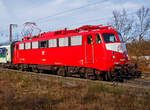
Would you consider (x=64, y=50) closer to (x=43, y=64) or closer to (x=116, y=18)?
(x=43, y=64)

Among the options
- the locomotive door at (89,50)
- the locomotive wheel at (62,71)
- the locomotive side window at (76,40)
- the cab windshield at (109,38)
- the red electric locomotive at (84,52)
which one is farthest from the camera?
the locomotive wheel at (62,71)

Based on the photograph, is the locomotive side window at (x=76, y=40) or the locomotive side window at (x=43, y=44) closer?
the locomotive side window at (x=76, y=40)

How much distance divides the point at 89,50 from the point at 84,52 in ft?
1.43

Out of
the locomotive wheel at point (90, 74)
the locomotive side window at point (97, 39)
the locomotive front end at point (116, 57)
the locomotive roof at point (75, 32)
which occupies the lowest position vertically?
the locomotive wheel at point (90, 74)

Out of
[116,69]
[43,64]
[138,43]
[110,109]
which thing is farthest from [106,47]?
[138,43]

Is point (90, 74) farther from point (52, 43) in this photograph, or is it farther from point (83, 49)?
point (52, 43)

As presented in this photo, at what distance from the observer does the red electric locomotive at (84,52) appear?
9.98 m

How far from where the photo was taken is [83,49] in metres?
11.1

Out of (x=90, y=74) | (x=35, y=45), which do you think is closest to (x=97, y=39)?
(x=90, y=74)

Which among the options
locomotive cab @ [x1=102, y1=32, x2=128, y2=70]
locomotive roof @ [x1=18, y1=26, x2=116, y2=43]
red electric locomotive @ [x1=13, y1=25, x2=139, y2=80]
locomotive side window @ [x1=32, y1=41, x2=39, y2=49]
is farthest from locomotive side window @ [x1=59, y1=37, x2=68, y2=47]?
locomotive side window @ [x1=32, y1=41, x2=39, y2=49]

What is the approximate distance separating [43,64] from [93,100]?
8864 mm

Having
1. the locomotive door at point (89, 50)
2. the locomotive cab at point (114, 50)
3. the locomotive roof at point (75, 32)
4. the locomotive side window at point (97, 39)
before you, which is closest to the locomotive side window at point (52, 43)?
the locomotive roof at point (75, 32)

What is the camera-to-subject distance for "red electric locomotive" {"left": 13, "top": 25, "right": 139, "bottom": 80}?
9977mm

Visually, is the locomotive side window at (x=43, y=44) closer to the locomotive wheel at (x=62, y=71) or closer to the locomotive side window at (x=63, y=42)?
the locomotive side window at (x=63, y=42)
